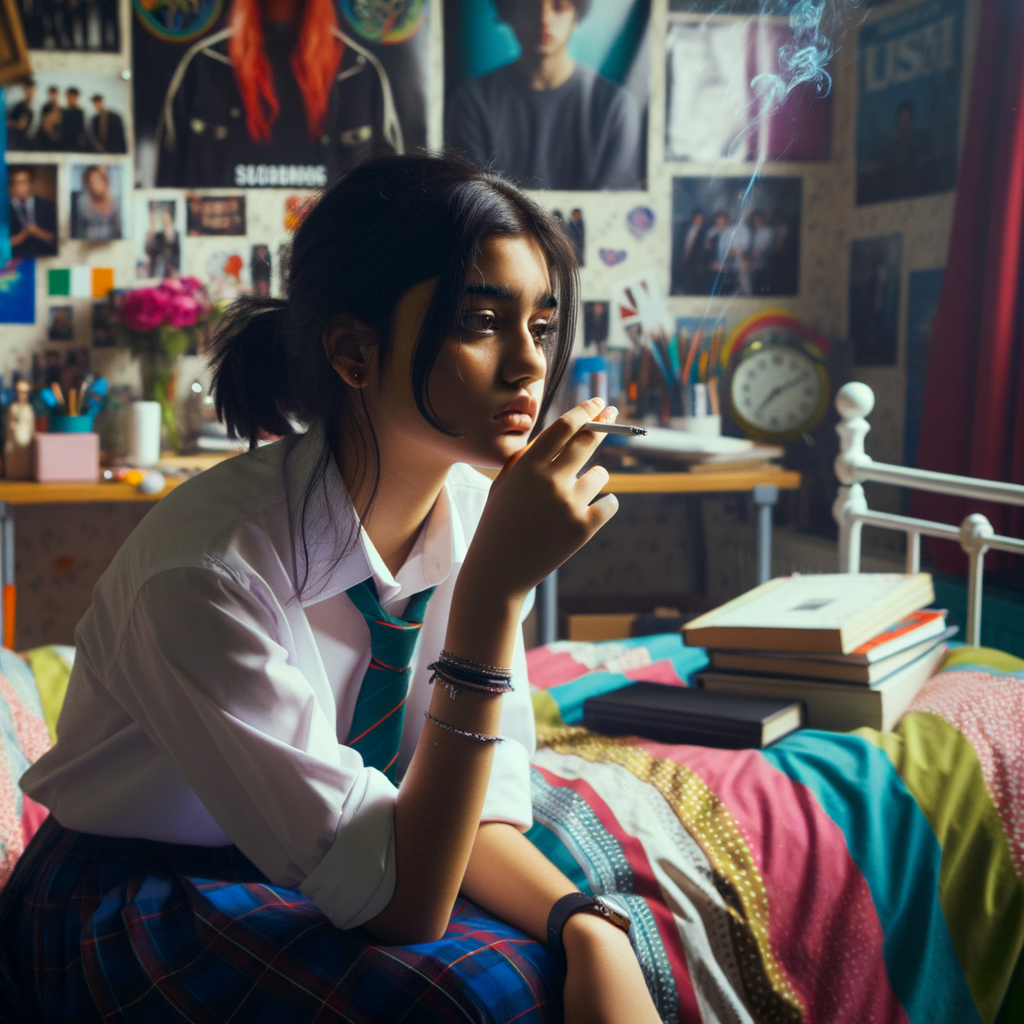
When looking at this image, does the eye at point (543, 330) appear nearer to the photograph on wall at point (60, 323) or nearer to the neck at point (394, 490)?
the neck at point (394, 490)

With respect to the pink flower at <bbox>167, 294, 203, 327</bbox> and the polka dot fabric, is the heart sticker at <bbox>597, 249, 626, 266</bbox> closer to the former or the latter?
the pink flower at <bbox>167, 294, 203, 327</bbox>

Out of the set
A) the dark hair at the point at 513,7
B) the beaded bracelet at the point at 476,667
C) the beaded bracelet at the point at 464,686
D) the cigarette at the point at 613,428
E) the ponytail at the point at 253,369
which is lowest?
the beaded bracelet at the point at 464,686

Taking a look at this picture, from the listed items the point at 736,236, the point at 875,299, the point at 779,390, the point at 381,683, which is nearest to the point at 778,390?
the point at 779,390

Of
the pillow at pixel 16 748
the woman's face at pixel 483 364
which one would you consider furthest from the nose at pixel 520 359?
the pillow at pixel 16 748

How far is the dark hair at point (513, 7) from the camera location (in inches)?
107

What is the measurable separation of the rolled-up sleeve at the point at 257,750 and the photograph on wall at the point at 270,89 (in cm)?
230

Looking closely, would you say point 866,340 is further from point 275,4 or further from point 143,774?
point 143,774

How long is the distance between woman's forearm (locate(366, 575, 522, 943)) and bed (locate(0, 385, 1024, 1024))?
0.09 feet

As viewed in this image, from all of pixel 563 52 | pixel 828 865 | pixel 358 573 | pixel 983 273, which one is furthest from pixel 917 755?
pixel 563 52

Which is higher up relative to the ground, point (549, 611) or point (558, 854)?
point (558, 854)

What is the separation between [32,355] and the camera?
8.77 feet

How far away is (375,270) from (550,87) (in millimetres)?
2290

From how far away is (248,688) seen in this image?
67 centimetres

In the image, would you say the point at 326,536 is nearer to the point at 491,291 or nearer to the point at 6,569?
the point at 491,291
